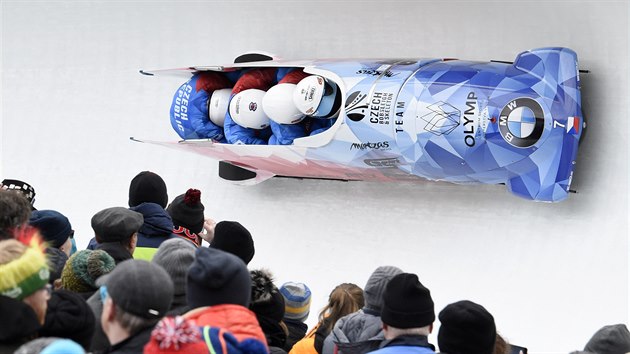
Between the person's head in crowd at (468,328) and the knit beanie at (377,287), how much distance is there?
22.5 inches

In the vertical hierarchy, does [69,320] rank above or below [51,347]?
below

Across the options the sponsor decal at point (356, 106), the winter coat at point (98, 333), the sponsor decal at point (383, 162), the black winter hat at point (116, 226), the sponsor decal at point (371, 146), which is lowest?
the winter coat at point (98, 333)

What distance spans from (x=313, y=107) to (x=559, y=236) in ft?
6.61

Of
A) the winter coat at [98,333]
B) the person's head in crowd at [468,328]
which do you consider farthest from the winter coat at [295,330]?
the person's head in crowd at [468,328]

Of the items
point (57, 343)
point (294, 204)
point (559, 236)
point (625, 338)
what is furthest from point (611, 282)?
point (57, 343)

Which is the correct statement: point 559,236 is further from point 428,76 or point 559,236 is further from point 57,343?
point 57,343

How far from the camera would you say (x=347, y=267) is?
793 cm

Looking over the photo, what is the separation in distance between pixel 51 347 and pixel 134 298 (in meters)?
0.50

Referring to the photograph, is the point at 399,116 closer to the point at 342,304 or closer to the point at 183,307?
the point at 342,304

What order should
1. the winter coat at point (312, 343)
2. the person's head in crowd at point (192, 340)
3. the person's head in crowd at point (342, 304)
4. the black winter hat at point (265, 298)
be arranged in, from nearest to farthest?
the person's head in crowd at point (192, 340)
the black winter hat at point (265, 298)
the winter coat at point (312, 343)
the person's head in crowd at point (342, 304)

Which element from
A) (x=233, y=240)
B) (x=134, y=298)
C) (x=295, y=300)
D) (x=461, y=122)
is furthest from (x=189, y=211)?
(x=134, y=298)

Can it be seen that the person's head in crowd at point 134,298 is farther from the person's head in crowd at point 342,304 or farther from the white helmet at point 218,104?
the white helmet at point 218,104

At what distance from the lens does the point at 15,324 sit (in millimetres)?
3092

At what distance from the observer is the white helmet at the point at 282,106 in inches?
286
